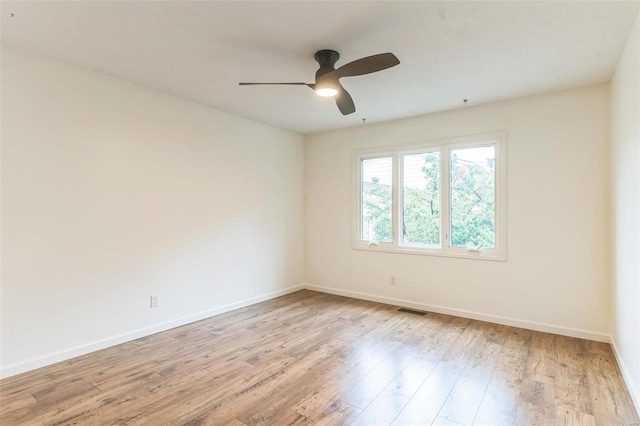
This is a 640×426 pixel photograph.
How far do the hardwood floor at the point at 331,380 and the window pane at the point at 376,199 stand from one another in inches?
60.4

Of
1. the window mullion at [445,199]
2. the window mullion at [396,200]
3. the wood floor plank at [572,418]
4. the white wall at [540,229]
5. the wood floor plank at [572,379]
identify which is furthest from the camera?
the window mullion at [396,200]

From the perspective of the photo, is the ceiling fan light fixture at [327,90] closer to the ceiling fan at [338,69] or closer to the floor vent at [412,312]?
the ceiling fan at [338,69]

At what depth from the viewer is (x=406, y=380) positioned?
2570 millimetres

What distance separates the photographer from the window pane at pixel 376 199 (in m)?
4.79

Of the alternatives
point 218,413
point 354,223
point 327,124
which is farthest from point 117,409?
point 327,124

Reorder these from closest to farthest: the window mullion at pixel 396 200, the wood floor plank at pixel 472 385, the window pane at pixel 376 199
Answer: the wood floor plank at pixel 472 385 → the window mullion at pixel 396 200 → the window pane at pixel 376 199

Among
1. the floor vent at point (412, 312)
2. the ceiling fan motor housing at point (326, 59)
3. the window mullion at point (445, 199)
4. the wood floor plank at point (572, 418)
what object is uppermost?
the ceiling fan motor housing at point (326, 59)

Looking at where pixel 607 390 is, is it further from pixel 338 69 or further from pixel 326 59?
pixel 326 59

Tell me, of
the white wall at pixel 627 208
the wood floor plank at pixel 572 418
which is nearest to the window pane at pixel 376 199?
the white wall at pixel 627 208

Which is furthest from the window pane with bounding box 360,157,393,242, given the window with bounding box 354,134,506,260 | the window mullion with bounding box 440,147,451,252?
the window mullion with bounding box 440,147,451,252

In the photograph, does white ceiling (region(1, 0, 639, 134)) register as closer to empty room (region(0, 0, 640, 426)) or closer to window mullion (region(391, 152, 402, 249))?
empty room (region(0, 0, 640, 426))

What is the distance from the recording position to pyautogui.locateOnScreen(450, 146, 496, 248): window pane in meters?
3.95

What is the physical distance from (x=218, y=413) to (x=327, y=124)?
152 inches

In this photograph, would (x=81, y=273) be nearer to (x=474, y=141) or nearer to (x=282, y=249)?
(x=282, y=249)
